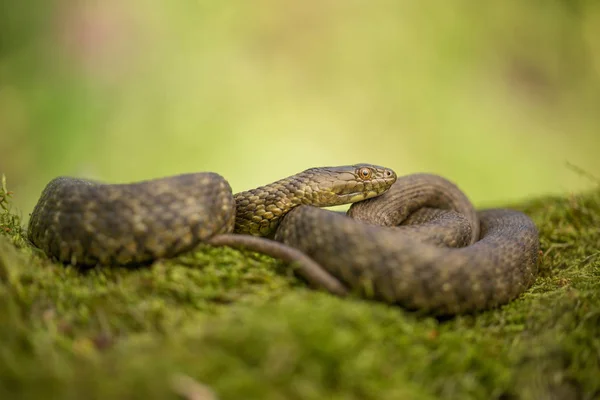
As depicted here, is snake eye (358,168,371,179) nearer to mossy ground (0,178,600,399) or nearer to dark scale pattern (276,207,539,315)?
dark scale pattern (276,207,539,315)

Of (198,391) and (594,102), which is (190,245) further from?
(594,102)

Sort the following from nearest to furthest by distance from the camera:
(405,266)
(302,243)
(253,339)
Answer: (253,339), (405,266), (302,243)

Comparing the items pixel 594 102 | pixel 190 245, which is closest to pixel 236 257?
pixel 190 245

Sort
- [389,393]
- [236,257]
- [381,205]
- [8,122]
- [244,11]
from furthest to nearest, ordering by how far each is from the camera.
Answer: [244,11]
[8,122]
[381,205]
[236,257]
[389,393]

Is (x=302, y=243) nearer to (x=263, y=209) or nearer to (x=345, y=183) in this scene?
(x=263, y=209)

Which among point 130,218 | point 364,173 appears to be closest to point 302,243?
point 130,218

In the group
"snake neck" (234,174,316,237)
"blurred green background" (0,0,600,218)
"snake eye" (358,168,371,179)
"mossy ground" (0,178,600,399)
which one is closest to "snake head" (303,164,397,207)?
"snake eye" (358,168,371,179)
